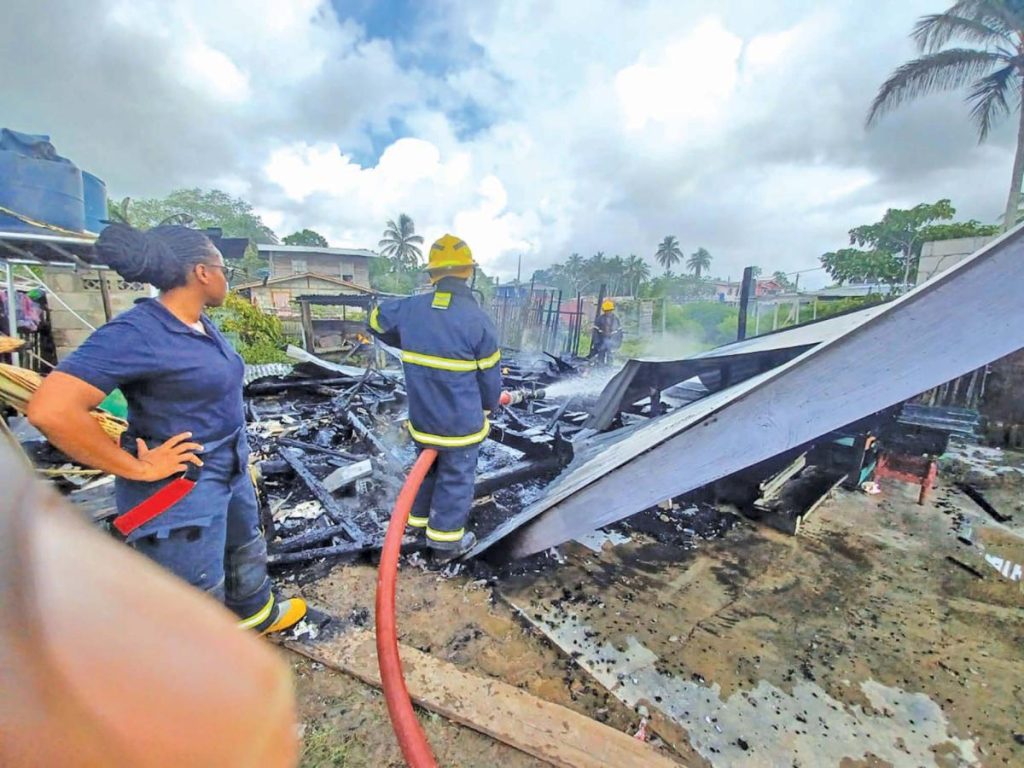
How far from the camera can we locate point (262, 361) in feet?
38.8

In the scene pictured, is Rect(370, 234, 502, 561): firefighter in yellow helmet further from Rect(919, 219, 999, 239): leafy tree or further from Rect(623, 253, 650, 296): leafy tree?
Rect(623, 253, 650, 296): leafy tree

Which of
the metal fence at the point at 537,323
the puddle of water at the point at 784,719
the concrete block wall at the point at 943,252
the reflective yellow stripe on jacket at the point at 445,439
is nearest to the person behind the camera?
the puddle of water at the point at 784,719

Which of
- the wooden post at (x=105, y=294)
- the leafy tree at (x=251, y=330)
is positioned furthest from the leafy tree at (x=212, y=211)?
the wooden post at (x=105, y=294)

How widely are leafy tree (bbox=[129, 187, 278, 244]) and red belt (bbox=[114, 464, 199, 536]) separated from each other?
39.1 meters

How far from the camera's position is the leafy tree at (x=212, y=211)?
1348 inches

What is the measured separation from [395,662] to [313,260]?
113 feet

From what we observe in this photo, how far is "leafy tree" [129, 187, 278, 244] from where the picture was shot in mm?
34250

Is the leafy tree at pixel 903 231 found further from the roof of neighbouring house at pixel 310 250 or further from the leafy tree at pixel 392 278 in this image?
the roof of neighbouring house at pixel 310 250

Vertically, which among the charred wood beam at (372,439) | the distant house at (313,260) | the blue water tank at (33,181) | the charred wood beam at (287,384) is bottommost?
the charred wood beam at (372,439)

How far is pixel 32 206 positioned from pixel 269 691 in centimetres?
524

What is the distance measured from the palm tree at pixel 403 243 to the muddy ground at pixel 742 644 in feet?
161

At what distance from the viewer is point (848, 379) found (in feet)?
5.09

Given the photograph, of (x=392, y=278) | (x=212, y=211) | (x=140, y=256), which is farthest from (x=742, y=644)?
(x=212, y=211)

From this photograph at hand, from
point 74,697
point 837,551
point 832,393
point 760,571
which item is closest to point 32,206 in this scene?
point 74,697
